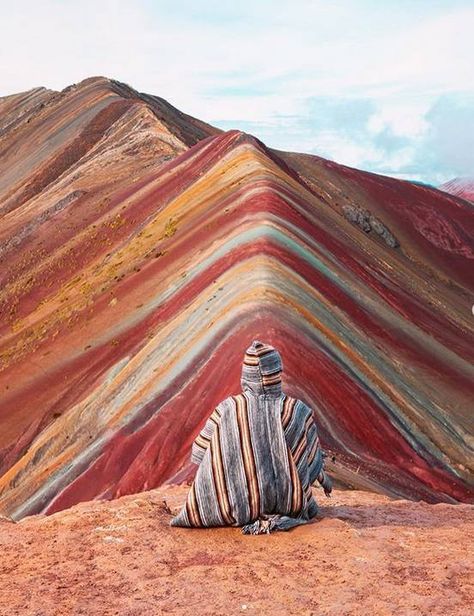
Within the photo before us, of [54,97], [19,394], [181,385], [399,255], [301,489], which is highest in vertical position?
[54,97]

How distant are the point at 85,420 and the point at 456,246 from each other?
55359 mm

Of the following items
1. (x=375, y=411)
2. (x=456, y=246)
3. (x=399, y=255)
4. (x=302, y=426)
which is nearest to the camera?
(x=302, y=426)

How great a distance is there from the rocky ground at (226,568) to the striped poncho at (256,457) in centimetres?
27

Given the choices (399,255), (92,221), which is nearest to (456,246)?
(399,255)

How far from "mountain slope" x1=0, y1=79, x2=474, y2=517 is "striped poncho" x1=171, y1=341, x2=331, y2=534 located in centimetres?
679

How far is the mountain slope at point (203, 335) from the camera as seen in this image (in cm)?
1972

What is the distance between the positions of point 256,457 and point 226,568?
3.94ft

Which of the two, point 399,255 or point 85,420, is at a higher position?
point 399,255

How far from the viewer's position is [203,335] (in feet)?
79.0

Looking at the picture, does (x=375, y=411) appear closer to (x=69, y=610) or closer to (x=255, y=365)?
(x=255, y=365)

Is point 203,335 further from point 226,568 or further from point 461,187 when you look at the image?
point 461,187

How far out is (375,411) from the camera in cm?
2075

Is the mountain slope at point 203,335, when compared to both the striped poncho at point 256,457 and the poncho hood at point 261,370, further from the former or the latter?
the poncho hood at point 261,370

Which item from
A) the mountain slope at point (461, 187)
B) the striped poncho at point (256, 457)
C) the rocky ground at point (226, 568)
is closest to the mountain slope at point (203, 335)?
the rocky ground at point (226, 568)
